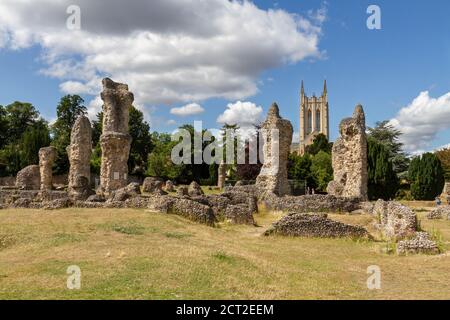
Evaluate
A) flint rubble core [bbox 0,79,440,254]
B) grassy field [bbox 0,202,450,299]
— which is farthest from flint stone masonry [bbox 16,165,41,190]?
grassy field [bbox 0,202,450,299]

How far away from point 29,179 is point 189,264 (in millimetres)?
26627

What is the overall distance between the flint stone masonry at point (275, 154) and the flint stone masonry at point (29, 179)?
16.2 m

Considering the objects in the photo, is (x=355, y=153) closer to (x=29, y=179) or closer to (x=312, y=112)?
(x=29, y=179)

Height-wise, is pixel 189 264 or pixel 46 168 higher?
pixel 46 168

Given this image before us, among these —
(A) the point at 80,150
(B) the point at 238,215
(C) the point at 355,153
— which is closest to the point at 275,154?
(C) the point at 355,153

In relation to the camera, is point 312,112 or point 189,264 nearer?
point 189,264

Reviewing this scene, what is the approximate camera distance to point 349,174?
82.6 feet

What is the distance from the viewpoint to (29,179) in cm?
3114

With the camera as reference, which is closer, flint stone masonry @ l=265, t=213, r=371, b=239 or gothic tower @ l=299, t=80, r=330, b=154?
flint stone masonry @ l=265, t=213, r=371, b=239

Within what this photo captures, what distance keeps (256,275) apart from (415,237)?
222 inches

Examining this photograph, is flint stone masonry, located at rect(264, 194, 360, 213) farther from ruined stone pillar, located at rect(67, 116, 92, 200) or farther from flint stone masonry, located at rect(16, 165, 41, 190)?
flint stone masonry, located at rect(16, 165, 41, 190)

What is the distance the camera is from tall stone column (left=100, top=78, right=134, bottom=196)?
23.6 metres

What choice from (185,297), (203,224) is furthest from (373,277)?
(203,224)

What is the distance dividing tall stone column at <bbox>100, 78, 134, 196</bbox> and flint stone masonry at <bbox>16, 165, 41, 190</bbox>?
32.3 ft
